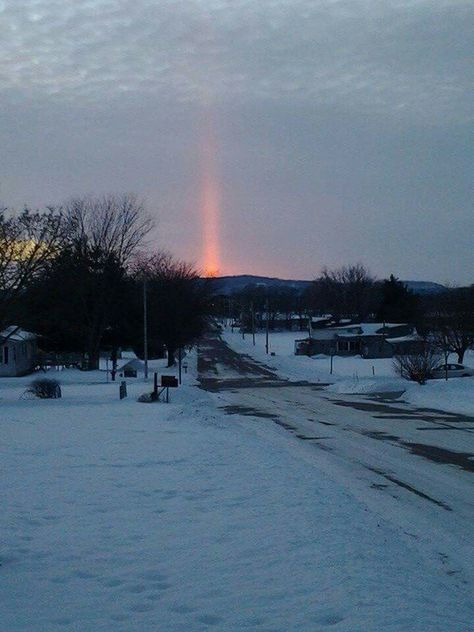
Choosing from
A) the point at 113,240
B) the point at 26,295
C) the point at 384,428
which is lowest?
the point at 384,428

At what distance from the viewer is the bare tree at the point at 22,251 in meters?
32.1

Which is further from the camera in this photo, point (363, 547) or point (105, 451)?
point (105, 451)

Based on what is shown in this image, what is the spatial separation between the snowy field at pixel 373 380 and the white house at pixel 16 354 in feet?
63.7

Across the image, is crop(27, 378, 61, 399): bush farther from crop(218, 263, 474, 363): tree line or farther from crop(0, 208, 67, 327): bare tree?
crop(218, 263, 474, 363): tree line

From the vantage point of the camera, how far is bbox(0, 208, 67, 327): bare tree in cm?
3209

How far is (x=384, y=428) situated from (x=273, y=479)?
1035 cm

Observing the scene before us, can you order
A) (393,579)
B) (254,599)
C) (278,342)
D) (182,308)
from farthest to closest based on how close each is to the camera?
(278,342)
(182,308)
(393,579)
(254,599)

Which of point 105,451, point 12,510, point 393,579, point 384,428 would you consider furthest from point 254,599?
point 384,428

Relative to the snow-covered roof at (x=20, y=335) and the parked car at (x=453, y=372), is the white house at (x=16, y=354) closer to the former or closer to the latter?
the snow-covered roof at (x=20, y=335)

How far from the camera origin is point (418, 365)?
135 ft

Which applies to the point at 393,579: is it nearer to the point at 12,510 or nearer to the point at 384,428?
the point at 12,510

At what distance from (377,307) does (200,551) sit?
139057mm

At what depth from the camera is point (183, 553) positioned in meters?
7.68

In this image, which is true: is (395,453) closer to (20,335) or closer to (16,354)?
(16,354)
